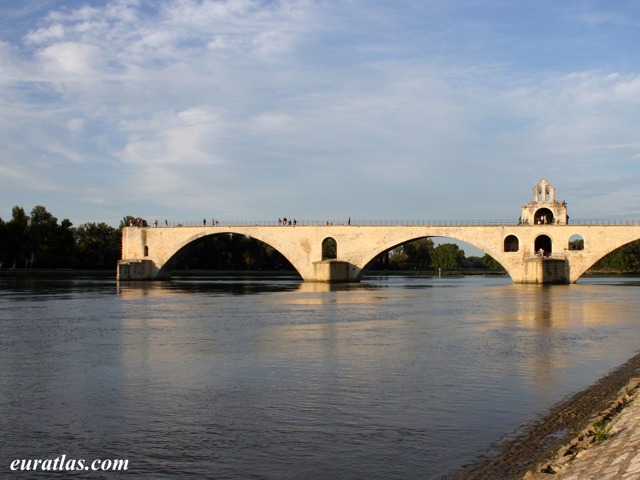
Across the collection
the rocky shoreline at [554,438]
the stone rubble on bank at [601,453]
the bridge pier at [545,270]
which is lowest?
the rocky shoreline at [554,438]

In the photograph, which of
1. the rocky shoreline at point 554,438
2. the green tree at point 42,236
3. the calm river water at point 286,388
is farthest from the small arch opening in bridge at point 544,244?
the green tree at point 42,236

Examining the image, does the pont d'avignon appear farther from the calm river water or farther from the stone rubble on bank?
the stone rubble on bank

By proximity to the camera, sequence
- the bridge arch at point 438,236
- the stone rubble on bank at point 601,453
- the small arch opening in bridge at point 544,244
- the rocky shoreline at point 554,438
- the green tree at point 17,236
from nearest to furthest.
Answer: the stone rubble on bank at point 601,453, the rocky shoreline at point 554,438, the bridge arch at point 438,236, the small arch opening in bridge at point 544,244, the green tree at point 17,236

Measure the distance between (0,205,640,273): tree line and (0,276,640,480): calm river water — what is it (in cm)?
4432

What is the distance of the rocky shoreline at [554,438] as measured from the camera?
7.42 metres

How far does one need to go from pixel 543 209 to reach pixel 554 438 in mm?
52723

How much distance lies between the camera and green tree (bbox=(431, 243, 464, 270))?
418ft

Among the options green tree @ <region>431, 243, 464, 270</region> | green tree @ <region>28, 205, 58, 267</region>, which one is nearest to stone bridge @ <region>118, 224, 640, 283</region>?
green tree @ <region>28, 205, 58, 267</region>

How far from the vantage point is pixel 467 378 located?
13.2 m

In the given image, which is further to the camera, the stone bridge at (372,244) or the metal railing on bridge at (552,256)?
the metal railing on bridge at (552,256)

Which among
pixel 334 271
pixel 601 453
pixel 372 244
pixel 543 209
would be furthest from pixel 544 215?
pixel 601 453

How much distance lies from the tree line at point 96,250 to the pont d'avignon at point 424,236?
3.32m

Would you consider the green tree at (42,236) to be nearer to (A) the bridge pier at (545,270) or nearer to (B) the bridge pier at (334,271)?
(B) the bridge pier at (334,271)

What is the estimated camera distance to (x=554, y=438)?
28.4 feet
